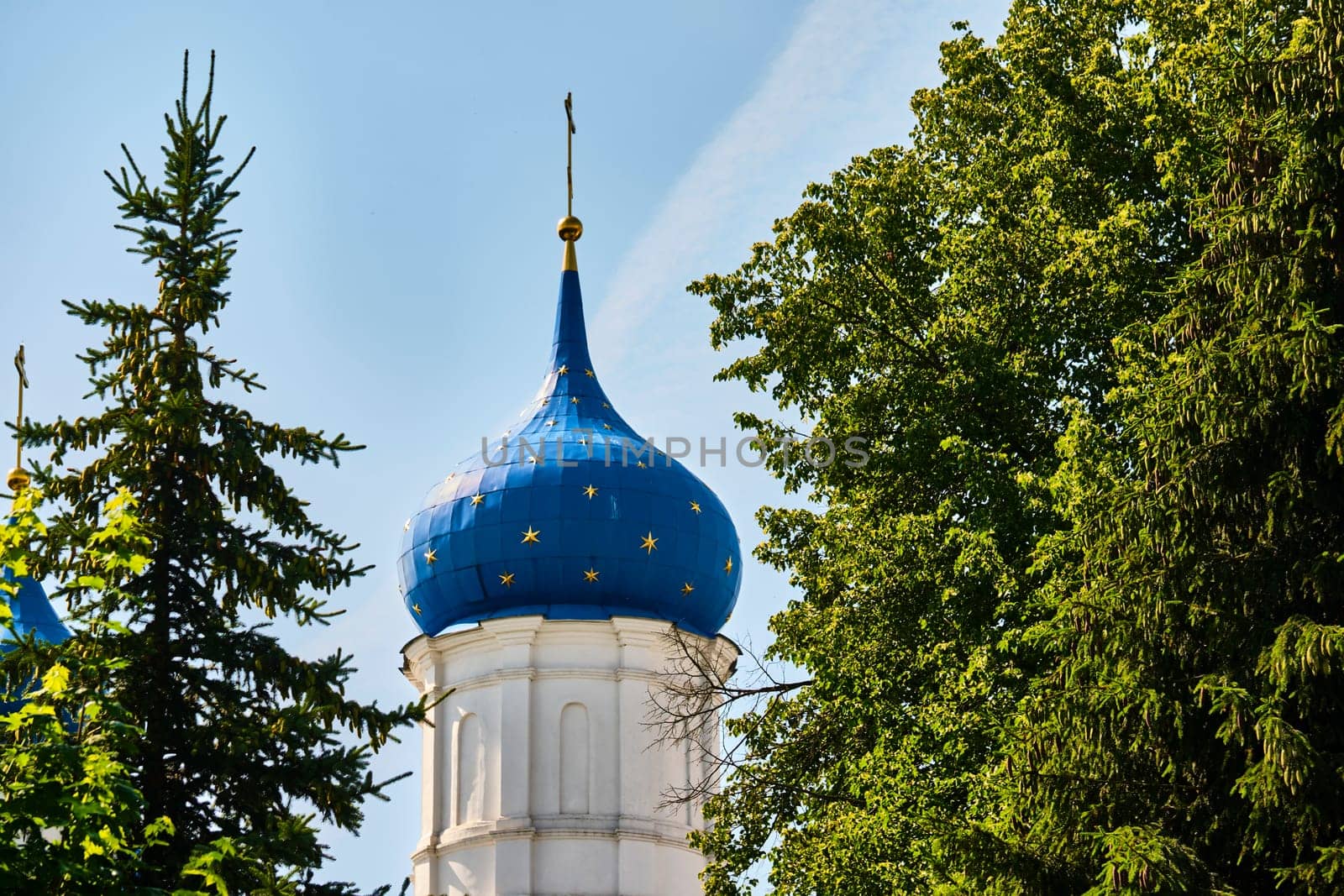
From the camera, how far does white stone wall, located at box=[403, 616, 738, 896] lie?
3089 cm

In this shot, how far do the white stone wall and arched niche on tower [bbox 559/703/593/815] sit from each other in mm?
19

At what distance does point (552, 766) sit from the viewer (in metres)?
A: 31.8

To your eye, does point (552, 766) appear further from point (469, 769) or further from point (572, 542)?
point (572, 542)

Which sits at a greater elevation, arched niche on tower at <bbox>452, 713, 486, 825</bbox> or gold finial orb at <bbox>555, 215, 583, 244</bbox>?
gold finial orb at <bbox>555, 215, 583, 244</bbox>

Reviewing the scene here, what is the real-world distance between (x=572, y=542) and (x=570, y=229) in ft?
23.1

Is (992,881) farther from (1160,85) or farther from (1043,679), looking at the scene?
(1160,85)

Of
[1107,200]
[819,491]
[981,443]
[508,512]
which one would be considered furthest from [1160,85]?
[508,512]

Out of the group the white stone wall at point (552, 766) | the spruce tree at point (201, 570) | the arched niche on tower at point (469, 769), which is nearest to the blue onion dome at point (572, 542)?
the white stone wall at point (552, 766)

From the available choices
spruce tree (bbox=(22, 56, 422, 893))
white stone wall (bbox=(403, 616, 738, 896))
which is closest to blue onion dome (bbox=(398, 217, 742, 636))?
white stone wall (bbox=(403, 616, 738, 896))

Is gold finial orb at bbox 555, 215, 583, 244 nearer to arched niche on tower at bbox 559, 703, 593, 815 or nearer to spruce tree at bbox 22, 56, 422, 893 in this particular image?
arched niche on tower at bbox 559, 703, 593, 815

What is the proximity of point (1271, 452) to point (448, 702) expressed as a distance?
73.2 feet

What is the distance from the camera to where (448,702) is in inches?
1291

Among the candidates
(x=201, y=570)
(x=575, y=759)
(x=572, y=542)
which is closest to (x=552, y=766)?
(x=575, y=759)

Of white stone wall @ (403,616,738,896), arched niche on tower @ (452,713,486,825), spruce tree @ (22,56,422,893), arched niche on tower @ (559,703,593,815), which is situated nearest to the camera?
spruce tree @ (22,56,422,893)
